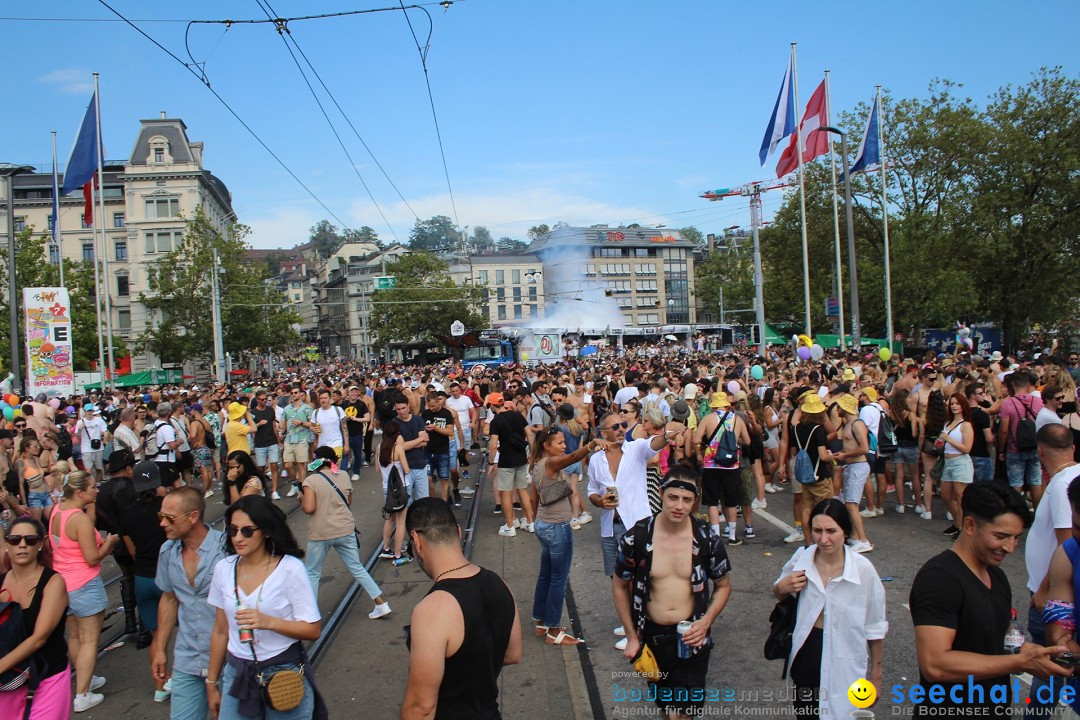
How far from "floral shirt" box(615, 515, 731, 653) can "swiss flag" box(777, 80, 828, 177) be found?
2501 cm

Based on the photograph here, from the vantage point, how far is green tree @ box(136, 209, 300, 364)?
43781 mm

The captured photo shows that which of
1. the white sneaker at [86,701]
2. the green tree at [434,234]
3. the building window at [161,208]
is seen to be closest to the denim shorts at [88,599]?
the white sneaker at [86,701]

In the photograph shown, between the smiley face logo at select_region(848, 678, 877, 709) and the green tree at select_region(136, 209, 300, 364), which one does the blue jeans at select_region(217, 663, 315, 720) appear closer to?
the smiley face logo at select_region(848, 678, 877, 709)

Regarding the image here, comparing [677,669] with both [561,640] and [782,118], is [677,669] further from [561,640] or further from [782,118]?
[782,118]

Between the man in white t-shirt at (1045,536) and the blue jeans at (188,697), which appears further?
the blue jeans at (188,697)

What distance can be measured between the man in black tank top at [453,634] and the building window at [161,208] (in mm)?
60714

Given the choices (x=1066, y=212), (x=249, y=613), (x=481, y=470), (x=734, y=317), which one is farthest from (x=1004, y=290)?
(x=734, y=317)

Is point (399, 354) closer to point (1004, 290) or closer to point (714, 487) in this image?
point (1004, 290)

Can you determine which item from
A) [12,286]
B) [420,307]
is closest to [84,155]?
[12,286]

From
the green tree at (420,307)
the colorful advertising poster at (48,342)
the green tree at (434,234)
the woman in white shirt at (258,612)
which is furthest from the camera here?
the green tree at (434,234)

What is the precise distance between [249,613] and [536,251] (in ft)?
294

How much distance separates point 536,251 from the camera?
3620 inches

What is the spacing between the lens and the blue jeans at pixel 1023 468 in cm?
889

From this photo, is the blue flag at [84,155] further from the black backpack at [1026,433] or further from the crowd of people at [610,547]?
the black backpack at [1026,433]
